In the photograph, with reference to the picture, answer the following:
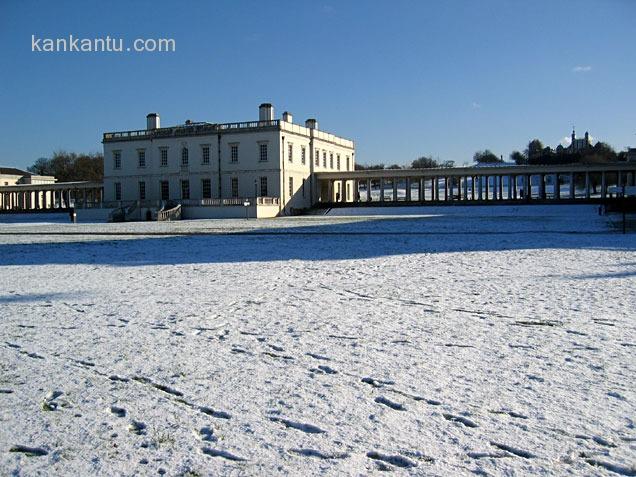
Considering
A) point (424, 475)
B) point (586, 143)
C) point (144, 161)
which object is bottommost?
point (424, 475)

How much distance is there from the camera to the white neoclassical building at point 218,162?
54.2 m

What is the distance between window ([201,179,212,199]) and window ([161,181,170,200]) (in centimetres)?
381

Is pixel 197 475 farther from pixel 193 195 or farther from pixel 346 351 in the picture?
pixel 193 195

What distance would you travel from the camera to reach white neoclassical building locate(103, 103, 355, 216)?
54.2 meters

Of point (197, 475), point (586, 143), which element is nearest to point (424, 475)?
point (197, 475)

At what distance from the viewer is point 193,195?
188ft

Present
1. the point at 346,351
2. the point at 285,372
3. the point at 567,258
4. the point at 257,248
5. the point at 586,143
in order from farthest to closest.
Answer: the point at 586,143 < the point at 257,248 < the point at 567,258 < the point at 346,351 < the point at 285,372

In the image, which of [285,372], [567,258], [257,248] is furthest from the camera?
[257,248]

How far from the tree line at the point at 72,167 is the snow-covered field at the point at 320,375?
4377 inches

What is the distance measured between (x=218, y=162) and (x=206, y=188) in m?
2.85

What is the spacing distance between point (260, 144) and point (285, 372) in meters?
50.0

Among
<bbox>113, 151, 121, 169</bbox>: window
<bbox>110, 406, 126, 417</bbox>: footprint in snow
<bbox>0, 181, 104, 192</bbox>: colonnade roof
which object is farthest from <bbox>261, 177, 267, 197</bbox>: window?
<bbox>110, 406, 126, 417</bbox>: footprint in snow

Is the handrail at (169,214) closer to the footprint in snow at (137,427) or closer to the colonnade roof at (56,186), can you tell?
the colonnade roof at (56,186)

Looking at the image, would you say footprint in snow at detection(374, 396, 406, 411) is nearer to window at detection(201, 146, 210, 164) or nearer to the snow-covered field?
the snow-covered field
